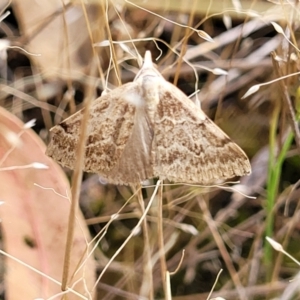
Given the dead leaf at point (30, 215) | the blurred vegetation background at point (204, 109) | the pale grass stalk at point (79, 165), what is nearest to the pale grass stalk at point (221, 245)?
the blurred vegetation background at point (204, 109)

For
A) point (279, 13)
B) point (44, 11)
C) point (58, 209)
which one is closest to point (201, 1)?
point (279, 13)

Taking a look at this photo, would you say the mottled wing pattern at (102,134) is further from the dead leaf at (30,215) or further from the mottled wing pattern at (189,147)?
the dead leaf at (30,215)

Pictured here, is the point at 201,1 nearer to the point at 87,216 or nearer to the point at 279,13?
the point at 279,13

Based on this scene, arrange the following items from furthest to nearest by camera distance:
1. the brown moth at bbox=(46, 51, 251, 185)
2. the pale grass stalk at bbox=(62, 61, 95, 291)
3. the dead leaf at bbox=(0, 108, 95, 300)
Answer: the dead leaf at bbox=(0, 108, 95, 300), the brown moth at bbox=(46, 51, 251, 185), the pale grass stalk at bbox=(62, 61, 95, 291)

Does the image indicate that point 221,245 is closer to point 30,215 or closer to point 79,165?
point 30,215

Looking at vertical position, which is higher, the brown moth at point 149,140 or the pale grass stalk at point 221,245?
the brown moth at point 149,140

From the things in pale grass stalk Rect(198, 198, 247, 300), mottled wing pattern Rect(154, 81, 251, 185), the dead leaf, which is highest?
mottled wing pattern Rect(154, 81, 251, 185)

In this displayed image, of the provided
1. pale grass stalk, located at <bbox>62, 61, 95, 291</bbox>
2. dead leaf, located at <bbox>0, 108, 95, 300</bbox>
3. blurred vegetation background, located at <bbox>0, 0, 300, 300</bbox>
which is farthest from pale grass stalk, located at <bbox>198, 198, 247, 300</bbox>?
pale grass stalk, located at <bbox>62, 61, 95, 291</bbox>

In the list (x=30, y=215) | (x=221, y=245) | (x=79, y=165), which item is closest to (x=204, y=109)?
(x=221, y=245)

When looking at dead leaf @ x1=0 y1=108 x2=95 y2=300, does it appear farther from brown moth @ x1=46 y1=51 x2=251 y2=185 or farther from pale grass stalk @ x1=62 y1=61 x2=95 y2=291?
pale grass stalk @ x1=62 y1=61 x2=95 y2=291
